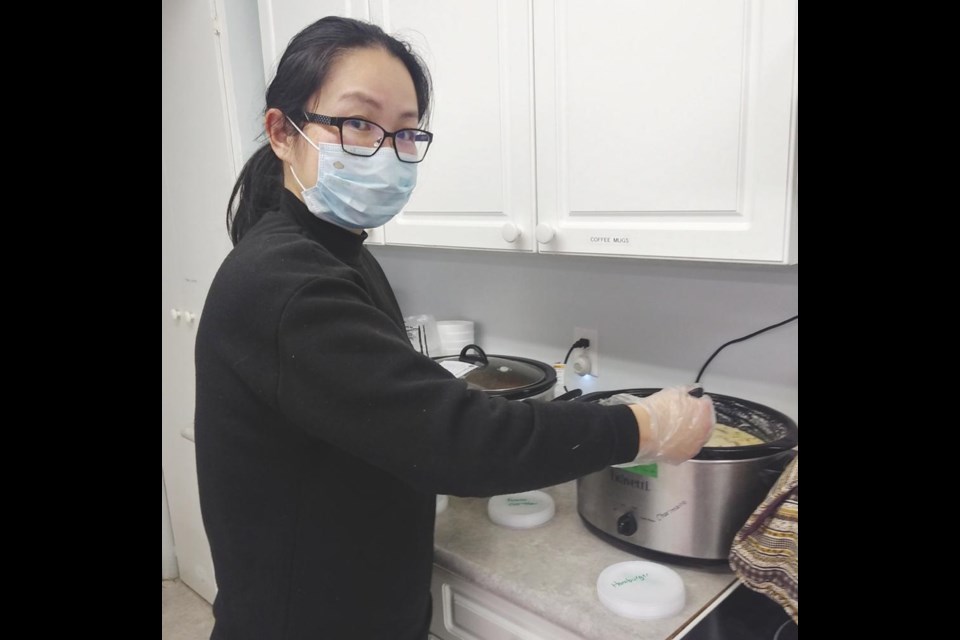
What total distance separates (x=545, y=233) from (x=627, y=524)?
0.48 meters

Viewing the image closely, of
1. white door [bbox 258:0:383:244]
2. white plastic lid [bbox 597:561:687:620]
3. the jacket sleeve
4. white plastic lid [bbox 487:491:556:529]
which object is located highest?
white door [bbox 258:0:383:244]

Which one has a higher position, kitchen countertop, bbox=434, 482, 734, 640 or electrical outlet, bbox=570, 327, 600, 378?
electrical outlet, bbox=570, 327, 600, 378

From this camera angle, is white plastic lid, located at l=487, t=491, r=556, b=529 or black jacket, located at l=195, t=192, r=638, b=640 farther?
white plastic lid, located at l=487, t=491, r=556, b=529

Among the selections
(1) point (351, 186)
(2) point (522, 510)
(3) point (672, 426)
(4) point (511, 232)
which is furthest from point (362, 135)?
(2) point (522, 510)

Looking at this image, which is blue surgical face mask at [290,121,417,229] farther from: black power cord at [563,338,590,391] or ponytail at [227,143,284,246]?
black power cord at [563,338,590,391]

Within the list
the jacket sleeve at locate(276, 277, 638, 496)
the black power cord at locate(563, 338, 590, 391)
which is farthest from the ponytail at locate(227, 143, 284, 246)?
the black power cord at locate(563, 338, 590, 391)

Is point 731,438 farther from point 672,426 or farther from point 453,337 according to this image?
point 453,337

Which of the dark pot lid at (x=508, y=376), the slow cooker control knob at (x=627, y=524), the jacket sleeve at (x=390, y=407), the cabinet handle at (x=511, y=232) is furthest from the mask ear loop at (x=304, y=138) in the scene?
the slow cooker control knob at (x=627, y=524)

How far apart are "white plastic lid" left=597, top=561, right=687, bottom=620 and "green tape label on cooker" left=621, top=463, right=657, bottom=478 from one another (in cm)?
13

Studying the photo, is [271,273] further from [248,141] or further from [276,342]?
[248,141]

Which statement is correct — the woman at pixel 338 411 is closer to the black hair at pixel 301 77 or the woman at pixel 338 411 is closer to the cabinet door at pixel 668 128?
the black hair at pixel 301 77

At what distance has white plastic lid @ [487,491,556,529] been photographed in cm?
103

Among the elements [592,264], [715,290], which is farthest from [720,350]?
[592,264]

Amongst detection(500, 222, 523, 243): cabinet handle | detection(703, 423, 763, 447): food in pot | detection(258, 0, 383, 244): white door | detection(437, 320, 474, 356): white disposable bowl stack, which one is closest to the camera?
detection(703, 423, 763, 447): food in pot
